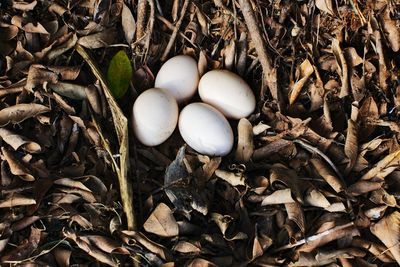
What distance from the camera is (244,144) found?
1.42 meters

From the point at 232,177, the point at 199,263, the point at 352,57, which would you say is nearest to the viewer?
the point at 199,263

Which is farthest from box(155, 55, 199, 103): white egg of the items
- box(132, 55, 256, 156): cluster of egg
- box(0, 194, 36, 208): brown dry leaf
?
box(0, 194, 36, 208): brown dry leaf

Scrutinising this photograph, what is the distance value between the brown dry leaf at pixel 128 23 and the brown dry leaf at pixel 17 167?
1.43 ft

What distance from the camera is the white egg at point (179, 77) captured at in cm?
145

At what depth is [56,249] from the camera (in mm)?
1262

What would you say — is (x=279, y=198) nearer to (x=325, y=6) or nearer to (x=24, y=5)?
(x=325, y=6)

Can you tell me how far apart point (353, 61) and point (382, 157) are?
10.0 inches

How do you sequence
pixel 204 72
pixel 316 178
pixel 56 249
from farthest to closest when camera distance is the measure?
pixel 204 72 < pixel 316 178 < pixel 56 249

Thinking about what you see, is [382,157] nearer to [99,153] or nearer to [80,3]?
[99,153]

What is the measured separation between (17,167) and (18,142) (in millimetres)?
60

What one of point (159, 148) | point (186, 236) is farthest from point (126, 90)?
point (186, 236)

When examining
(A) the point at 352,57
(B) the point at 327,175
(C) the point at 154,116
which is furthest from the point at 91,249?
(A) the point at 352,57

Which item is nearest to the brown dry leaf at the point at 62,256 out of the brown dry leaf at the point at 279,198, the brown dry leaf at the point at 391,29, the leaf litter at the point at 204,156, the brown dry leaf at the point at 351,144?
the leaf litter at the point at 204,156

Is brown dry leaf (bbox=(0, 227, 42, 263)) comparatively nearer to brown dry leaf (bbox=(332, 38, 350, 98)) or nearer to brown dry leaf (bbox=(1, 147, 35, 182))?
brown dry leaf (bbox=(1, 147, 35, 182))
